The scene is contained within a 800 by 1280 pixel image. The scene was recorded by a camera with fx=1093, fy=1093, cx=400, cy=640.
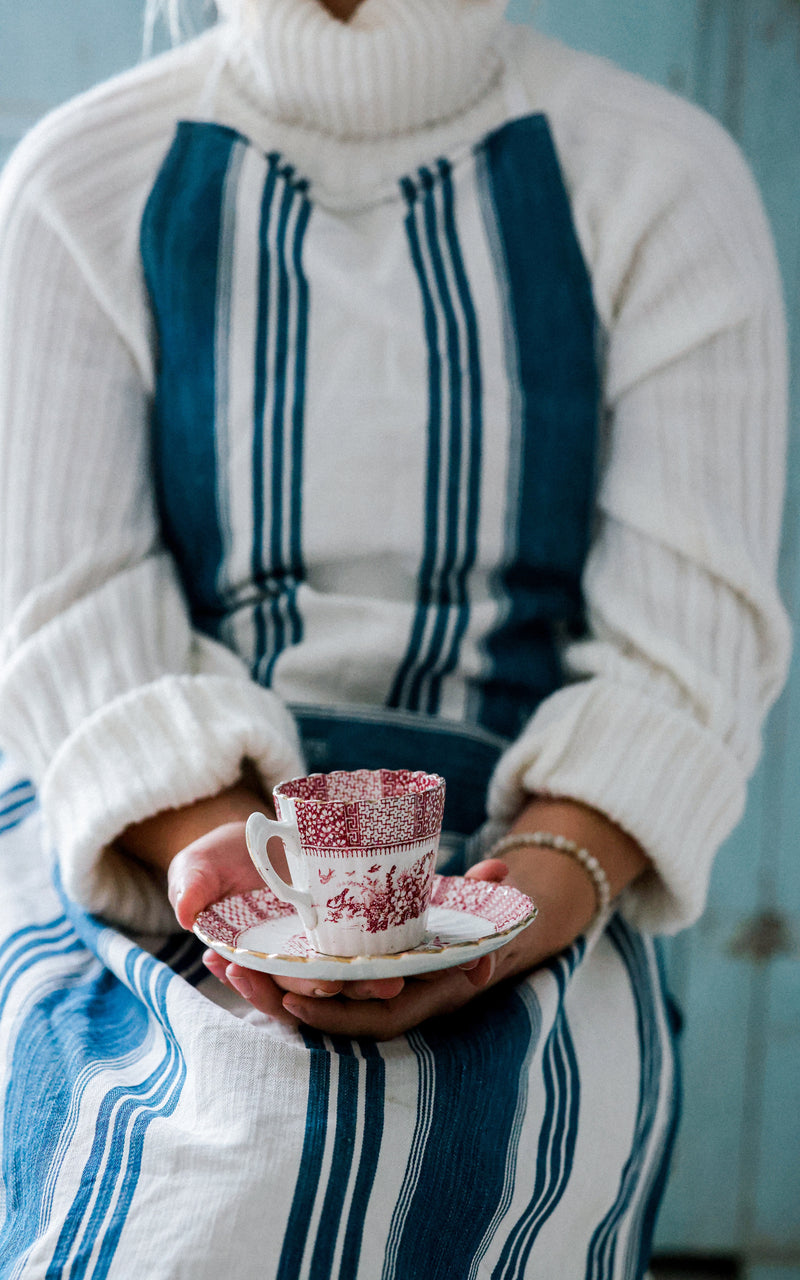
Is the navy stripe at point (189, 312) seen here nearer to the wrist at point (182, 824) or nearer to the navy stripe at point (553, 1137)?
the wrist at point (182, 824)

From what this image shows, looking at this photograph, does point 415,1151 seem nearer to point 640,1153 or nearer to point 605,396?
point 640,1153

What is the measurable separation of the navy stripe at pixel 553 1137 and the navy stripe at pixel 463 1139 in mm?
39

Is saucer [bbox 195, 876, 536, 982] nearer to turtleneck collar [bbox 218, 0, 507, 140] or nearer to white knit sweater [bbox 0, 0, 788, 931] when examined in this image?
white knit sweater [bbox 0, 0, 788, 931]

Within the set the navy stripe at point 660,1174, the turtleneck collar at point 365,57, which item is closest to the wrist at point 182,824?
the navy stripe at point 660,1174

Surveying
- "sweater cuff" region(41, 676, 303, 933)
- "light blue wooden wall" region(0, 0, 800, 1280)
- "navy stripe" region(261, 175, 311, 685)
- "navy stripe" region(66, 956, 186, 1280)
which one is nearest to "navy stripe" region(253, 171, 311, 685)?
"navy stripe" region(261, 175, 311, 685)

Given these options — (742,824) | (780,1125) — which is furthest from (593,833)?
(780,1125)

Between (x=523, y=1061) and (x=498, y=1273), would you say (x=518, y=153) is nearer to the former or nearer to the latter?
(x=523, y=1061)

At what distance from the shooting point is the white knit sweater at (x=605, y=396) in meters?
0.77

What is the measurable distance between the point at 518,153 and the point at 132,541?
0.43m

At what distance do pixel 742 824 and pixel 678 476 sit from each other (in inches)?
22.6

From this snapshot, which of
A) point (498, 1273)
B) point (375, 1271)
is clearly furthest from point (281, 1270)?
point (498, 1273)

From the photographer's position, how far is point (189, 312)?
833 millimetres

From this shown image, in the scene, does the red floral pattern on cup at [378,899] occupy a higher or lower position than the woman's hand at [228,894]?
higher

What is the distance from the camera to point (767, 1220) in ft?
4.40
